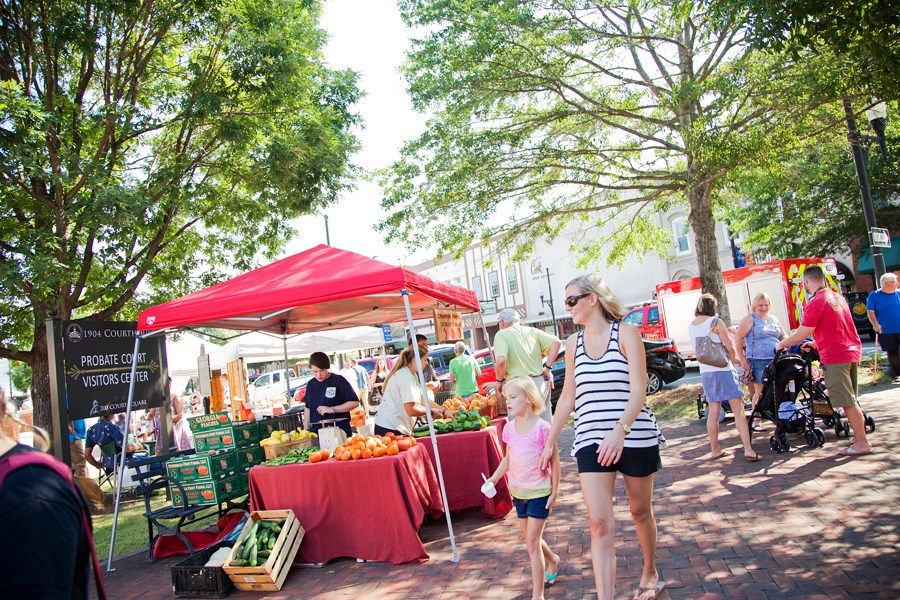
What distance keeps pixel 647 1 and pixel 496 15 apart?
2.37 metres

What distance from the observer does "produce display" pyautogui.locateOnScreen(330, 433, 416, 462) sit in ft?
19.2

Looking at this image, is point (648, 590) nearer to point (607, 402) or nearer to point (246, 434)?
point (607, 402)

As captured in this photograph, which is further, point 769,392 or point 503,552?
point 769,392

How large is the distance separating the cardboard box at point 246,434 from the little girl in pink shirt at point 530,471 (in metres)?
4.09

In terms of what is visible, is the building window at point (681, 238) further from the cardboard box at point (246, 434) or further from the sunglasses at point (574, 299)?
the sunglasses at point (574, 299)

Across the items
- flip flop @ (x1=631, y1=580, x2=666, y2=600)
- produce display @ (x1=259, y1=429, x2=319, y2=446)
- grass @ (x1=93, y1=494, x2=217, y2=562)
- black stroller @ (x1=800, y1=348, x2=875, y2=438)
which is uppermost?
produce display @ (x1=259, y1=429, x2=319, y2=446)

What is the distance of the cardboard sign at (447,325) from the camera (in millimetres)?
7531

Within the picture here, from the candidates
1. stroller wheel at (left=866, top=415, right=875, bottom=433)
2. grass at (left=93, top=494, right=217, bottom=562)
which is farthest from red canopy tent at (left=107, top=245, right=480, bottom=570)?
stroller wheel at (left=866, top=415, right=875, bottom=433)

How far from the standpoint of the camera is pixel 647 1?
10328mm

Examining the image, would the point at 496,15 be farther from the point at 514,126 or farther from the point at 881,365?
the point at 881,365

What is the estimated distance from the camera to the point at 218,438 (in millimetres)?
7293

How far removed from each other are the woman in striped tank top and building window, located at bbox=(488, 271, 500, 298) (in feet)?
135

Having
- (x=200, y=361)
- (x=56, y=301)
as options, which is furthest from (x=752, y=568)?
(x=200, y=361)

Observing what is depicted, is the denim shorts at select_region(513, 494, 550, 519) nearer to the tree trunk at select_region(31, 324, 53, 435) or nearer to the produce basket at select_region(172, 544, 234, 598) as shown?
the produce basket at select_region(172, 544, 234, 598)
